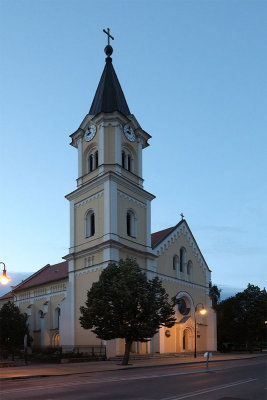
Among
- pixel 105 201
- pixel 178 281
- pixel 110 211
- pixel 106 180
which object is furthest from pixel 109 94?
pixel 178 281

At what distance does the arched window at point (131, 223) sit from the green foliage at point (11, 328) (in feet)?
46.2

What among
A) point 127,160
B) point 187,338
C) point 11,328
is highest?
point 127,160

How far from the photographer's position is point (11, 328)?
4184 centimetres

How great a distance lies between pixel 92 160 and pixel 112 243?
34.2 ft

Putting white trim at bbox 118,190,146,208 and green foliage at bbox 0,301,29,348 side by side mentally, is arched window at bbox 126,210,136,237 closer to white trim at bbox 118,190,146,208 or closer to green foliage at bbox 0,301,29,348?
white trim at bbox 118,190,146,208

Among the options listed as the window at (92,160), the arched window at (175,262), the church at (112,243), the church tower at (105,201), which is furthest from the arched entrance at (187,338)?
the window at (92,160)

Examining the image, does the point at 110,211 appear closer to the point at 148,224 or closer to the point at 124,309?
the point at 148,224

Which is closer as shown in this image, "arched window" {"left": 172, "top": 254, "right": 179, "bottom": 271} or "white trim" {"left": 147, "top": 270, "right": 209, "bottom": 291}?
"white trim" {"left": 147, "top": 270, "right": 209, "bottom": 291}

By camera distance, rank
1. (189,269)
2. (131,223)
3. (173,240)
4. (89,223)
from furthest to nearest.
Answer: (189,269) → (173,240) → (131,223) → (89,223)

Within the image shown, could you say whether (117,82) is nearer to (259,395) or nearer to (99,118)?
(99,118)

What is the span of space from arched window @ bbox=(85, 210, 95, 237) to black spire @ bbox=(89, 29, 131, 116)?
10595 millimetres

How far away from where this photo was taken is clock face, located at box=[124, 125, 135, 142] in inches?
1750

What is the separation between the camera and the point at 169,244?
47281 mm

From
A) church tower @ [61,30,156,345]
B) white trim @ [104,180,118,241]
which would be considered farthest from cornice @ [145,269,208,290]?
white trim @ [104,180,118,241]
